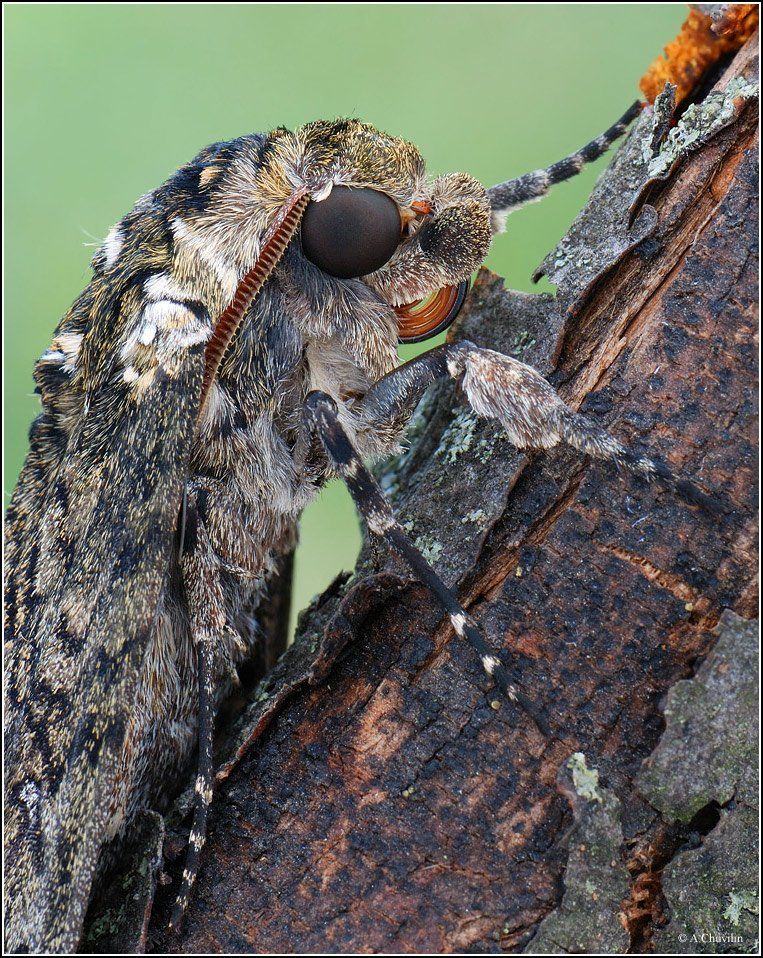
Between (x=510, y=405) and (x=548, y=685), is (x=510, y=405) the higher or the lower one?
the higher one

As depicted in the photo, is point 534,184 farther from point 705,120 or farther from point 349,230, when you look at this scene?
point 705,120

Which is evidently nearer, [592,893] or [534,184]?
[592,893]

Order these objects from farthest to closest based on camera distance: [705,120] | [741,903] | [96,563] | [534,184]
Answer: [534,184] → [96,563] → [705,120] → [741,903]

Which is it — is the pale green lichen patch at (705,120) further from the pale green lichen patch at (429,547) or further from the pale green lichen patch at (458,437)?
the pale green lichen patch at (429,547)

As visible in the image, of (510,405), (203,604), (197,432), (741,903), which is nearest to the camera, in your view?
(741,903)

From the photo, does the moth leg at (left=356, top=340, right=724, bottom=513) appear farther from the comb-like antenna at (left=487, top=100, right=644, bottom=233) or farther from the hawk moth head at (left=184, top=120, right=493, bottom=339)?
the comb-like antenna at (left=487, top=100, right=644, bottom=233)

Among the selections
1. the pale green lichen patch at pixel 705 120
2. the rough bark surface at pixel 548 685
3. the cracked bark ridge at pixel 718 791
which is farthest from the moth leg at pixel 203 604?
the pale green lichen patch at pixel 705 120

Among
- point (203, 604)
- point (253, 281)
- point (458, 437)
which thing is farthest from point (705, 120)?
point (203, 604)

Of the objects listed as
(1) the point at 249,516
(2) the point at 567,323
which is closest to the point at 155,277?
(1) the point at 249,516
